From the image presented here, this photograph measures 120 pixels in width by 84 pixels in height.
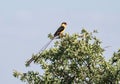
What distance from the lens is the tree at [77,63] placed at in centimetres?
2548

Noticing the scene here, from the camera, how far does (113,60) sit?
27.5 meters

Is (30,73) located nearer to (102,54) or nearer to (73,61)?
(73,61)

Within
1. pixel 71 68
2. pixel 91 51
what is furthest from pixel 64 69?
pixel 91 51

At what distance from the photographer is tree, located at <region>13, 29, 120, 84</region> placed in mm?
25484

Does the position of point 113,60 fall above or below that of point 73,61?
above

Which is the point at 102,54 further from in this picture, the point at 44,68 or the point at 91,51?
the point at 44,68

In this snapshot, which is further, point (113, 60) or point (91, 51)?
point (113, 60)

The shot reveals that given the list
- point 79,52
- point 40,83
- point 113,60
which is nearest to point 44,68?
point 40,83

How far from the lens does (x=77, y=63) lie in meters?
25.8

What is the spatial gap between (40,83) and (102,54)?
4.99m

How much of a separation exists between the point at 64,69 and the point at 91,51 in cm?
237

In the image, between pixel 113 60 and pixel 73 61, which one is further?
pixel 113 60

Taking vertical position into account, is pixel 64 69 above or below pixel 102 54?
below

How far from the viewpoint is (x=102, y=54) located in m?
26.8
